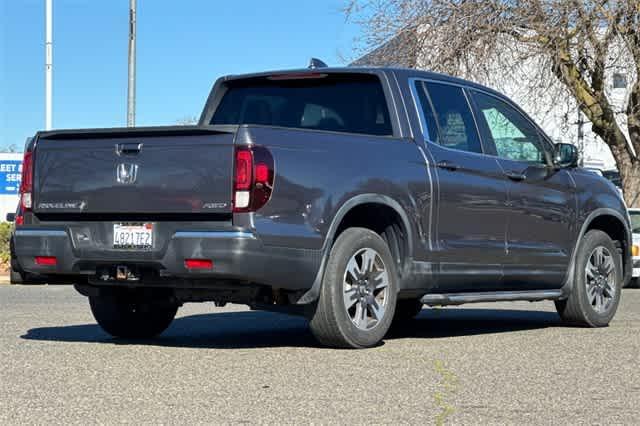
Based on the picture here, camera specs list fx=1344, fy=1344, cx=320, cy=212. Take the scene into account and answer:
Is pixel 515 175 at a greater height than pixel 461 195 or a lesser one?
greater

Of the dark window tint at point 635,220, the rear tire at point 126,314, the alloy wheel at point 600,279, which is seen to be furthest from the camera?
the dark window tint at point 635,220

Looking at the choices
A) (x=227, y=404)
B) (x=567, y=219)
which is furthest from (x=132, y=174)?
(x=567, y=219)

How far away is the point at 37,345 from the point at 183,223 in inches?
60.9

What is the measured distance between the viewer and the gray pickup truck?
8195 mm

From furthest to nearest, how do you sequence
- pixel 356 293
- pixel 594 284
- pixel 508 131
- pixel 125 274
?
pixel 594 284
pixel 508 131
pixel 356 293
pixel 125 274

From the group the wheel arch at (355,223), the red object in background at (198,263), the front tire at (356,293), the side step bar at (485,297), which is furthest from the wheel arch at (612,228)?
the red object in background at (198,263)

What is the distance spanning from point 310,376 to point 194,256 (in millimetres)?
1173

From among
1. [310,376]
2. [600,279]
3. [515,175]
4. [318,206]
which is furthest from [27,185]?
[600,279]

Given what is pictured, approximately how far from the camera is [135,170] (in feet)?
27.7

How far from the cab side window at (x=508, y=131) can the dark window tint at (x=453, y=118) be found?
6.4 inches

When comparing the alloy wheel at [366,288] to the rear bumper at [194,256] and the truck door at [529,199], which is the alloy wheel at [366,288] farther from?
the truck door at [529,199]

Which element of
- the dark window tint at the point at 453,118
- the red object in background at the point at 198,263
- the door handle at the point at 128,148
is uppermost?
the dark window tint at the point at 453,118

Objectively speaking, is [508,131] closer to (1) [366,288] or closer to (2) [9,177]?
(1) [366,288]

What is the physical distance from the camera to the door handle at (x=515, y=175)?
1022 centimetres
